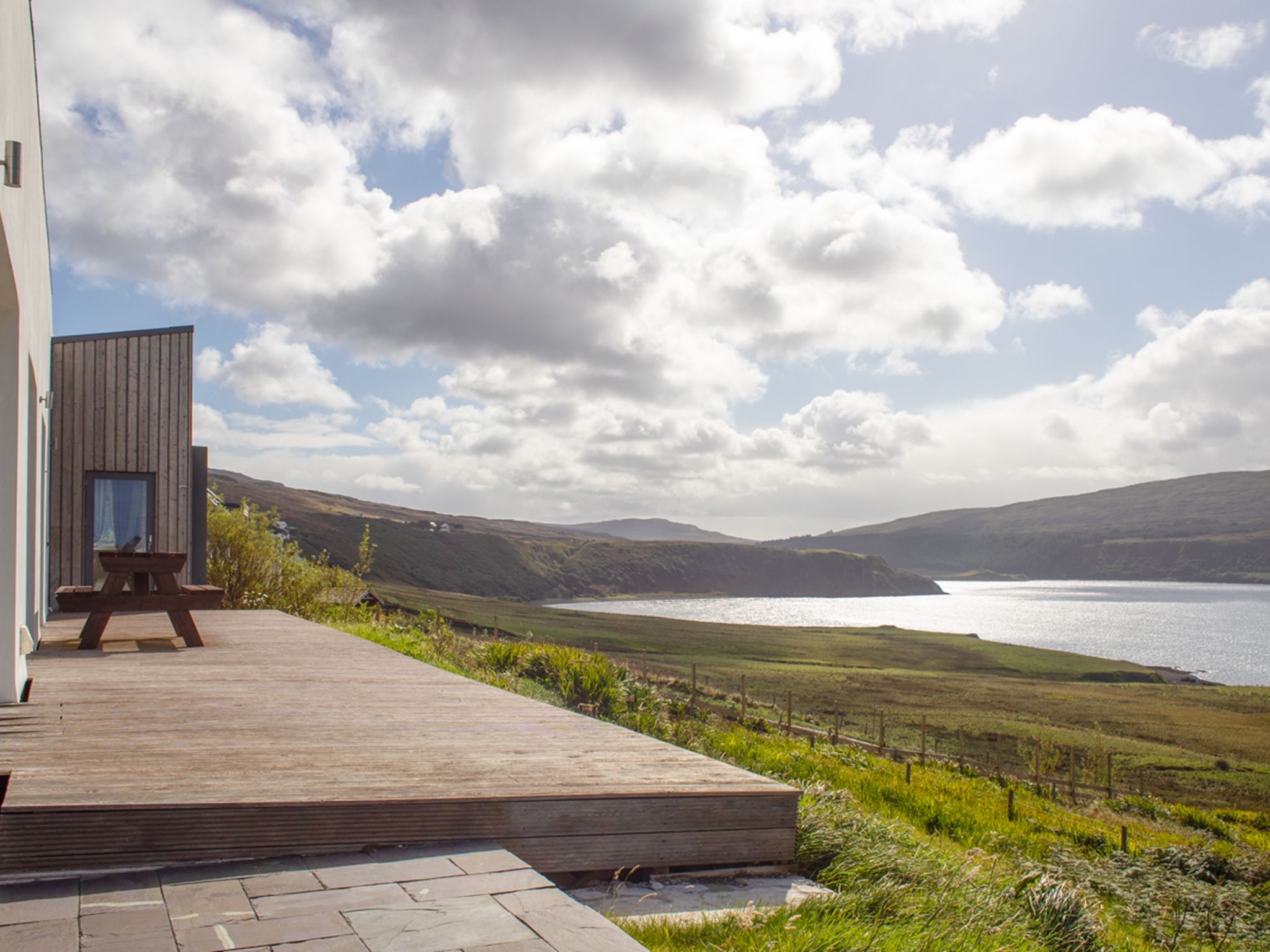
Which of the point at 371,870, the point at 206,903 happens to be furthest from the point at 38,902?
the point at 371,870

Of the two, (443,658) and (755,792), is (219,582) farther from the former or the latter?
(755,792)

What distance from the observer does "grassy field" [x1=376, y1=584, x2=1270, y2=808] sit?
128ft

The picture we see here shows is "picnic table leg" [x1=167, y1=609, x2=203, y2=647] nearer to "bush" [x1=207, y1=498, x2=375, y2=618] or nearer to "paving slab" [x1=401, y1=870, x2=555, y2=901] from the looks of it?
"paving slab" [x1=401, y1=870, x2=555, y2=901]

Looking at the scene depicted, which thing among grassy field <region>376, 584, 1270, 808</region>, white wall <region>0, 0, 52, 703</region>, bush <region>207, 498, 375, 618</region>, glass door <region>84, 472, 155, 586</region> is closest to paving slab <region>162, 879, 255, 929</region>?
white wall <region>0, 0, 52, 703</region>

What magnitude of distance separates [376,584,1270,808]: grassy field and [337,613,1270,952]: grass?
778 inches

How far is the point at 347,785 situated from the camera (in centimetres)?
268

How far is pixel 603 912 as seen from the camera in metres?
2.47

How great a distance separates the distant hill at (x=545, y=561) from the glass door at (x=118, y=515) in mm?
87877

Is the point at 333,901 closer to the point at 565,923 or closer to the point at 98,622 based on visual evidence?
the point at 565,923

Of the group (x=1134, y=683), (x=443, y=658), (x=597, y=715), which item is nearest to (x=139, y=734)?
(x=597, y=715)

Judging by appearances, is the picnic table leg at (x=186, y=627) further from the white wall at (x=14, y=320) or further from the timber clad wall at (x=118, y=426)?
the timber clad wall at (x=118, y=426)

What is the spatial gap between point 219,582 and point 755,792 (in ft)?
38.3

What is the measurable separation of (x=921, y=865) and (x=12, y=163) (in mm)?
4453

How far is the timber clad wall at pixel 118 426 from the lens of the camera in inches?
412
